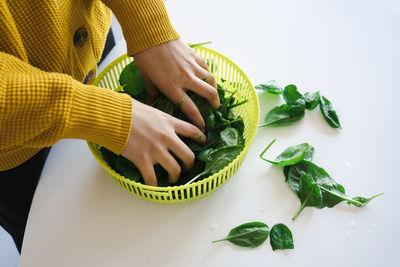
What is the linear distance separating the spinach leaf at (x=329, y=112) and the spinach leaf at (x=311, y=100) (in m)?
0.01

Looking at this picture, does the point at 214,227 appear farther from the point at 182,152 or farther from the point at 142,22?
the point at 142,22

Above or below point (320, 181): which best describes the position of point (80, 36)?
above

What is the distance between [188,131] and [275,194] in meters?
0.21

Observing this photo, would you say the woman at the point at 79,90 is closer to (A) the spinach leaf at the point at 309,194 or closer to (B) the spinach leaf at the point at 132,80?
(B) the spinach leaf at the point at 132,80

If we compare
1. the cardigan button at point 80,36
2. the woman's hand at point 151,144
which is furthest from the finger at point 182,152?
the cardigan button at point 80,36

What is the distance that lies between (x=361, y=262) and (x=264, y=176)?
0.23 m

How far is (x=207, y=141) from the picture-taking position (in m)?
0.68

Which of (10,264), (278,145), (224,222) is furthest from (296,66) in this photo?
(10,264)

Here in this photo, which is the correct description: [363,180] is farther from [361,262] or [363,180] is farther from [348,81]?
[348,81]

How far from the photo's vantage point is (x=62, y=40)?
0.60 m

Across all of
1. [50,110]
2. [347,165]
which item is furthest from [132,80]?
[347,165]

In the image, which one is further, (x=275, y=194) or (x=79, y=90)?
(x=275, y=194)

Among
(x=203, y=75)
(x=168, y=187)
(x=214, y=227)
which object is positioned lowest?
(x=214, y=227)

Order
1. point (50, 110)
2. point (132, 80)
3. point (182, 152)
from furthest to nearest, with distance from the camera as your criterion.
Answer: point (132, 80)
point (182, 152)
point (50, 110)
